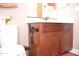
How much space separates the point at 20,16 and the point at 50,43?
0.24m

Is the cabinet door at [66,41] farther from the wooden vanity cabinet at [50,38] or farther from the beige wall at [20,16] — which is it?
the beige wall at [20,16]

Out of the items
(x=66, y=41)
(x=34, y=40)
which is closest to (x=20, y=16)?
(x=34, y=40)

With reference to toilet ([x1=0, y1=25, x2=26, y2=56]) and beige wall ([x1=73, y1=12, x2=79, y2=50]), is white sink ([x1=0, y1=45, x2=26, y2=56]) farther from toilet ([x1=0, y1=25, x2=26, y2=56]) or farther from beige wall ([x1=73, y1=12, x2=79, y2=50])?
beige wall ([x1=73, y1=12, x2=79, y2=50])

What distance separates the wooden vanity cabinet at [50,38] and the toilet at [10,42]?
0.07 meters

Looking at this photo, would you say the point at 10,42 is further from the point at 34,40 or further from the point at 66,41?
the point at 66,41

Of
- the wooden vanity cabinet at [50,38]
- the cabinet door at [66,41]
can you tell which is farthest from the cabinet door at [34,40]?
the cabinet door at [66,41]

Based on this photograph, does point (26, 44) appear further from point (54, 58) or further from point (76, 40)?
point (76, 40)

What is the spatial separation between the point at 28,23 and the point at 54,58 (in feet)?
0.79

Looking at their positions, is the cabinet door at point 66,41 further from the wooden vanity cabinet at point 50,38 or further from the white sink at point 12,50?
the white sink at point 12,50

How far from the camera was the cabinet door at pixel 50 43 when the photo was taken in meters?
0.61

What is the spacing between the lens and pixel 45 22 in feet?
1.95

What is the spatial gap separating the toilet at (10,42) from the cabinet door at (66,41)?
24cm

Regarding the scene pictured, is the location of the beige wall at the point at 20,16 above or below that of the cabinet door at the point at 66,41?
above

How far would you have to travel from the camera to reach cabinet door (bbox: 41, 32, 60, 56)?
0.61 metres
